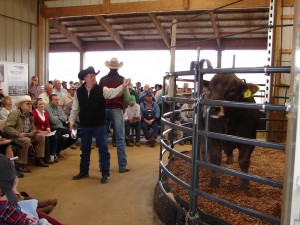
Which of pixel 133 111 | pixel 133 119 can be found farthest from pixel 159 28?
pixel 133 119

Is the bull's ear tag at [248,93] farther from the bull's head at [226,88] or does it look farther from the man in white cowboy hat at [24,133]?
the man in white cowboy hat at [24,133]

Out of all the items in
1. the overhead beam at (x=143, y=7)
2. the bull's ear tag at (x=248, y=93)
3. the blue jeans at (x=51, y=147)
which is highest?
the overhead beam at (x=143, y=7)

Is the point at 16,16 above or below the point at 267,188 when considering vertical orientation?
above

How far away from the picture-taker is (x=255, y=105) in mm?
2146

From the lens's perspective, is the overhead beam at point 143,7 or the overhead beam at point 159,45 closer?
the overhead beam at point 143,7

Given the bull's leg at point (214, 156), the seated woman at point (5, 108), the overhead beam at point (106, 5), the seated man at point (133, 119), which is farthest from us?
the overhead beam at point (106, 5)

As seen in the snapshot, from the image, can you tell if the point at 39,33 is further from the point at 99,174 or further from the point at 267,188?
the point at 267,188

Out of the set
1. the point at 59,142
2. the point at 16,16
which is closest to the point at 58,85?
the point at 16,16

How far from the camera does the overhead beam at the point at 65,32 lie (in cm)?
1164

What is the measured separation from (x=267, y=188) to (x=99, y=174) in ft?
7.74

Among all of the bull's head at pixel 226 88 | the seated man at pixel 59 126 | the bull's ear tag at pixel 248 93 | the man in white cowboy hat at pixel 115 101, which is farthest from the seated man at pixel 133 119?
the bull's ear tag at pixel 248 93

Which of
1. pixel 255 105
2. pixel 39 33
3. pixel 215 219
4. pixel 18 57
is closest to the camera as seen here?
pixel 255 105

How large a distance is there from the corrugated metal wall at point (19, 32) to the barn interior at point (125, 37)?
25 millimetres

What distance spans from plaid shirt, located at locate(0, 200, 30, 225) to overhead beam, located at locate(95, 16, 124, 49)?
974 cm
